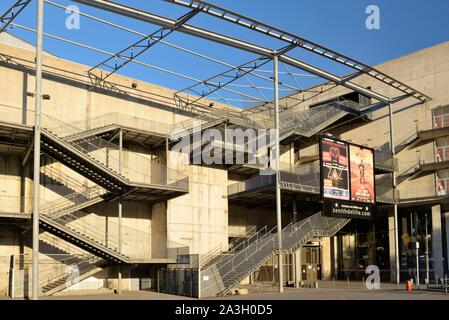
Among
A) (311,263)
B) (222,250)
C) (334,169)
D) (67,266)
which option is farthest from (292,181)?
(67,266)

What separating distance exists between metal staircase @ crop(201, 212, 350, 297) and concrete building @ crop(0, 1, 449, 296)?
10cm

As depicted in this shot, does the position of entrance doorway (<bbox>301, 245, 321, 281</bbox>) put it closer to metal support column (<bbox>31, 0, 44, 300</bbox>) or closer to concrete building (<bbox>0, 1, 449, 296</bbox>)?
concrete building (<bbox>0, 1, 449, 296</bbox>)

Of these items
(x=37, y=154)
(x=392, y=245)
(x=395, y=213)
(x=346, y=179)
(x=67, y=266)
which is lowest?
(x=67, y=266)

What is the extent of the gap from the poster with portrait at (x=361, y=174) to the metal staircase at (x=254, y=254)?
4.51 metres

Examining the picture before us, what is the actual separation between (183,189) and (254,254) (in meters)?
6.46

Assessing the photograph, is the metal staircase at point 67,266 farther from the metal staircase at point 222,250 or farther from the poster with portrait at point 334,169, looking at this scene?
the poster with portrait at point 334,169

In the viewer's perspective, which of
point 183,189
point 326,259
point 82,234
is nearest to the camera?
point 82,234

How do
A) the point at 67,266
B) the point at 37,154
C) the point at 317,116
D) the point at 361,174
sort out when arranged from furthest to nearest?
1. the point at 317,116
2. the point at 361,174
3. the point at 67,266
4. the point at 37,154

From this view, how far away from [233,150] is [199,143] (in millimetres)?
2880

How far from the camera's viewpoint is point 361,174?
119 feet

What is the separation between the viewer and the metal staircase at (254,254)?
103ft

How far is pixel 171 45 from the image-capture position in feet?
121

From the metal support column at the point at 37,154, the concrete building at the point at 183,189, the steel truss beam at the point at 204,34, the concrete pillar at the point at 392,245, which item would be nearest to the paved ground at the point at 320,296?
the concrete building at the point at 183,189

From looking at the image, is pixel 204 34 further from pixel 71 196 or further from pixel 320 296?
pixel 320 296
